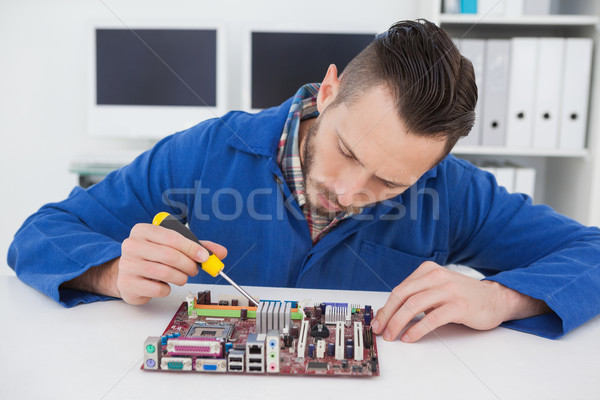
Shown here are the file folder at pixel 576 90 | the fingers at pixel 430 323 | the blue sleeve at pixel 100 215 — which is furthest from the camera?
the file folder at pixel 576 90

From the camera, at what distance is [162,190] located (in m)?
1.20

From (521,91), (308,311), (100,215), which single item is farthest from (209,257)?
(521,91)

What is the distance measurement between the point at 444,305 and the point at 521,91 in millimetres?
1676

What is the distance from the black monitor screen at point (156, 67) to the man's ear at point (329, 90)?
4.37 ft

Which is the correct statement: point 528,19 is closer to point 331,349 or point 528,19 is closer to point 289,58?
point 289,58

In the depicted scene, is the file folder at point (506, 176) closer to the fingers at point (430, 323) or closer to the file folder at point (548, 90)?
the file folder at point (548, 90)

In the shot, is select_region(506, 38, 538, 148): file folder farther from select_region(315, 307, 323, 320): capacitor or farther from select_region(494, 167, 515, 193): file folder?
select_region(315, 307, 323, 320): capacitor

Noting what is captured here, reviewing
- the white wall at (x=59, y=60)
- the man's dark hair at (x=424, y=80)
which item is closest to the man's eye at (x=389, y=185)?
the man's dark hair at (x=424, y=80)

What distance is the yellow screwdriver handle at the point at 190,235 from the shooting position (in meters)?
0.81

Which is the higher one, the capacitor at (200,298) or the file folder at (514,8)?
the file folder at (514,8)

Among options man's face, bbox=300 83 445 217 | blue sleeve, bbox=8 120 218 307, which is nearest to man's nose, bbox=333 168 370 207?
man's face, bbox=300 83 445 217

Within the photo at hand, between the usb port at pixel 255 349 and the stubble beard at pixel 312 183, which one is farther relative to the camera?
the stubble beard at pixel 312 183

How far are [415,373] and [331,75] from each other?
0.66 metres

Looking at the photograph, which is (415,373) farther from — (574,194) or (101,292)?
(574,194)
